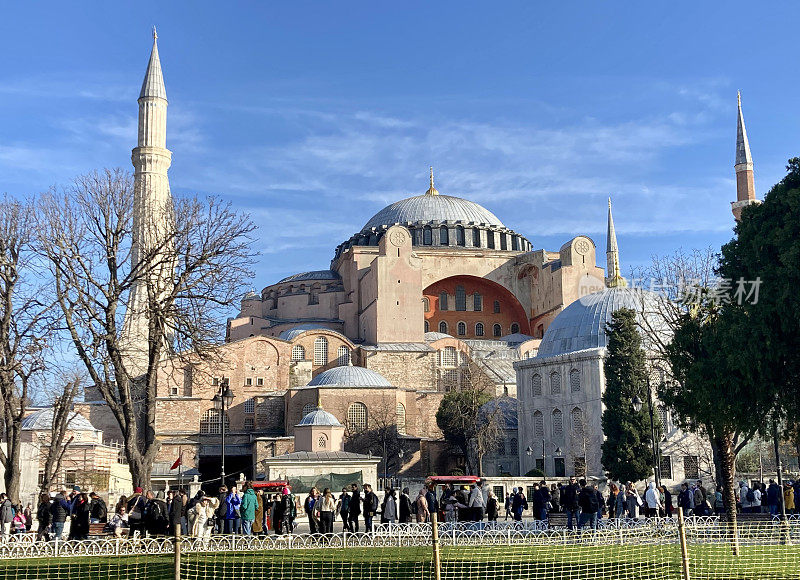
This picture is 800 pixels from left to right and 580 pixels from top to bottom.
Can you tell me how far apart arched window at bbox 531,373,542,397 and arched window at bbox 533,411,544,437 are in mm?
717

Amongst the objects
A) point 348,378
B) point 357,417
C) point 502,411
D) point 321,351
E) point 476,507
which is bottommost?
point 476,507

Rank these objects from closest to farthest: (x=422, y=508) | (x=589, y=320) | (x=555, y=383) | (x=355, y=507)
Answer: (x=355, y=507), (x=422, y=508), (x=555, y=383), (x=589, y=320)

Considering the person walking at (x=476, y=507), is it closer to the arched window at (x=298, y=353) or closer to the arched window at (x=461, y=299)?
the arched window at (x=298, y=353)

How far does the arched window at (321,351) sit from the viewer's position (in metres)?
45.5

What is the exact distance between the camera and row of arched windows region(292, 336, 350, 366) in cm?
4544

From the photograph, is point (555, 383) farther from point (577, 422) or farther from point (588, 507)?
point (588, 507)

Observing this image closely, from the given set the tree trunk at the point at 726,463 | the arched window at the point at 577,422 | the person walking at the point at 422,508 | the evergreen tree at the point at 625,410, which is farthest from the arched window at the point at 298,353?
the person walking at the point at 422,508

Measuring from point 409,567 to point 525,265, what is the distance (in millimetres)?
44401

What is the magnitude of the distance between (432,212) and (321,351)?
15.7 meters

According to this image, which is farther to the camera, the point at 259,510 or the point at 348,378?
the point at 348,378

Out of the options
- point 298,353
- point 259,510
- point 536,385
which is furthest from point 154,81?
point 259,510

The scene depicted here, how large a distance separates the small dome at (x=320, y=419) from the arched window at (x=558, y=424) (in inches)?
318

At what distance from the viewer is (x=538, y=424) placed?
1459 inches

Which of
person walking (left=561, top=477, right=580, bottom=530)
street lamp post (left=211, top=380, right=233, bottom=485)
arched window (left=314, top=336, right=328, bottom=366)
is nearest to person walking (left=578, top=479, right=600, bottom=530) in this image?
person walking (left=561, top=477, right=580, bottom=530)
